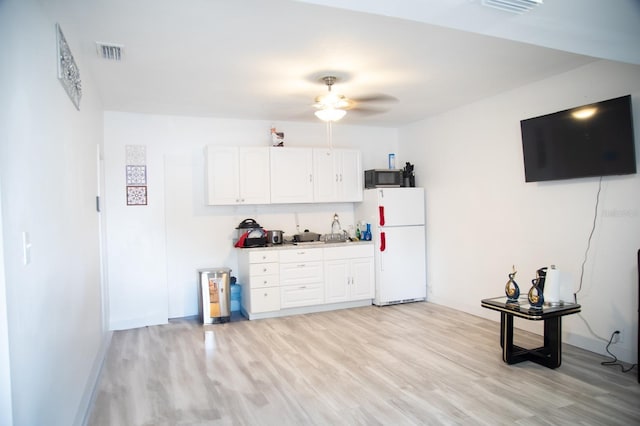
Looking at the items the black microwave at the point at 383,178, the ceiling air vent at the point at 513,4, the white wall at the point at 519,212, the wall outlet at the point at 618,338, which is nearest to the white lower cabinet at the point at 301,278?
the black microwave at the point at 383,178

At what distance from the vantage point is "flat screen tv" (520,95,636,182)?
3.40 metres

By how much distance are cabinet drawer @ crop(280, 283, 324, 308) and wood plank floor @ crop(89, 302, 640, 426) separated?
1.97 feet

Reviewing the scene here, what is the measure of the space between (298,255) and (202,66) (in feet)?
→ 8.73

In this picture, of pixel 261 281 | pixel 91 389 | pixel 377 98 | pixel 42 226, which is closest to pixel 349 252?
pixel 261 281

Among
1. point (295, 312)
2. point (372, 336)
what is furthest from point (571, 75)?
point (295, 312)

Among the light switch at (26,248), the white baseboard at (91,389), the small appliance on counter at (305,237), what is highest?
the light switch at (26,248)

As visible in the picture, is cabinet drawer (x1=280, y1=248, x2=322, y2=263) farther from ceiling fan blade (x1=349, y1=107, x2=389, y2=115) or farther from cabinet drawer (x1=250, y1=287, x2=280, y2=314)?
ceiling fan blade (x1=349, y1=107, x2=389, y2=115)

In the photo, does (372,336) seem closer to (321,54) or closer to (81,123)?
(321,54)

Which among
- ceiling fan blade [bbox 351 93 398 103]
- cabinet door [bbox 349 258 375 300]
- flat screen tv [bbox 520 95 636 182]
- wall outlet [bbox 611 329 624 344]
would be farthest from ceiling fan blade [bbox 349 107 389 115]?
wall outlet [bbox 611 329 624 344]

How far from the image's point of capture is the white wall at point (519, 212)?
3564 mm

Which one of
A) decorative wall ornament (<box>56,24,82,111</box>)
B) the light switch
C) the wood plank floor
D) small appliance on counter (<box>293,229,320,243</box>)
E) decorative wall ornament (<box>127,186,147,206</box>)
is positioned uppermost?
decorative wall ornament (<box>56,24,82,111</box>)

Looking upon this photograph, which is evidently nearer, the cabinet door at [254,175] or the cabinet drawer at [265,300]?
the cabinet drawer at [265,300]

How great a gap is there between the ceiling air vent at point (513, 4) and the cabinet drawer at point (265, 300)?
391cm

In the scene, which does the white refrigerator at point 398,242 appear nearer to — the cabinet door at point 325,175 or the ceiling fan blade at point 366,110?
the cabinet door at point 325,175
